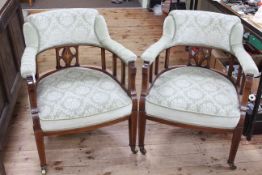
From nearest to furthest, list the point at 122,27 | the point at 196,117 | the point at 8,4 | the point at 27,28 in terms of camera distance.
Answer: the point at 196,117 → the point at 27,28 → the point at 8,4 → the point at 122,27

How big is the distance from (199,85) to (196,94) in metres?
0.09

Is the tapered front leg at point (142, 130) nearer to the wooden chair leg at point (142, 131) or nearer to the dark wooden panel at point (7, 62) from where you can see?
Result: the wooden chair leg at point (142, 131)

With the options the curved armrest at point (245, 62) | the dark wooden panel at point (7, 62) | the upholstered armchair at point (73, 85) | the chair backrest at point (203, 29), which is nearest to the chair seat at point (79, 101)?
the upholstered armchair at point (73, 85)

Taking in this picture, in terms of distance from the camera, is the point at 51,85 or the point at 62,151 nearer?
the point at 51,85

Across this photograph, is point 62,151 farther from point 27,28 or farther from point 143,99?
point 27,28

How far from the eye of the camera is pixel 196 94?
1.66 metres

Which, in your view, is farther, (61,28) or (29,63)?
(61,28)

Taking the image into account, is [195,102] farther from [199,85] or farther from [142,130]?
[142,130]

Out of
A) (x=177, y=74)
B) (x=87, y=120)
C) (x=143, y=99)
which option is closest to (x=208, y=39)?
(x=177, y=74)

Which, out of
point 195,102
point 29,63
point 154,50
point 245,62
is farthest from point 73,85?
point 245,62

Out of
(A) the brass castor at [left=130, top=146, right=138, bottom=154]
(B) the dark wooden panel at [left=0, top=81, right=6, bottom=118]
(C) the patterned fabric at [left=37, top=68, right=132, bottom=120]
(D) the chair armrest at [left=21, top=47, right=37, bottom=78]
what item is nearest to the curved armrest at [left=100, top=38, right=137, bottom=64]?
(C) the patterned fabric at [left=37, top=68, right=132, bottom=120]

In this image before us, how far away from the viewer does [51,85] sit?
5.65 feet

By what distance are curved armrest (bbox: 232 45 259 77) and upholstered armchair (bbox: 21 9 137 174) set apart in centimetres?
57

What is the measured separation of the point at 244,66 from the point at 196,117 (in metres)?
0.36
